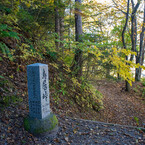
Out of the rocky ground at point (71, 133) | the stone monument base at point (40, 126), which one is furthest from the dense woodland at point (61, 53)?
the stone monument base at point (40, 126)

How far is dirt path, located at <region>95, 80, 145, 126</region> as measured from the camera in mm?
6618

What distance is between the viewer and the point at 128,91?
1050 centimetres

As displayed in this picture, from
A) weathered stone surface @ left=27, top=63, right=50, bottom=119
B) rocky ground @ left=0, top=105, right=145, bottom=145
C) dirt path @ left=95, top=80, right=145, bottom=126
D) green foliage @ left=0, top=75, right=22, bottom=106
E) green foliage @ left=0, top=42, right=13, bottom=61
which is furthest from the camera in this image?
dirt path @ left=95, top=80, right=145, bottom=126

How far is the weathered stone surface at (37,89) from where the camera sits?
290 cm

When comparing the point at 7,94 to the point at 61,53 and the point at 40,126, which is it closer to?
the point at 40,126

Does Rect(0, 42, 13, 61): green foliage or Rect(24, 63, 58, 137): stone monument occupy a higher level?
Rect(0, 42, 13, 61): green foliage

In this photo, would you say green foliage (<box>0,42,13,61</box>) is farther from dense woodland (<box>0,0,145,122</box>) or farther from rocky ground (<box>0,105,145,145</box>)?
rocky ground (<box>0,105,145,145</box>)

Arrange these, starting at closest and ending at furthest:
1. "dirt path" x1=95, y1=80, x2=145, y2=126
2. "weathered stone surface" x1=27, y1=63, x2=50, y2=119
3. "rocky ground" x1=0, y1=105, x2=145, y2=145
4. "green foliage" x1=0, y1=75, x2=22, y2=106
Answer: "rocky ground" x1=0, y1=105, x2=145, y2=145 → "weathered stone surface" x1=27, y1=63, x2=50, y2=119 → "green foliage" x1=0, y1=75, x2=22, y2=106 → "dirt path" x1=95, y1=80, x2=145, y2=126

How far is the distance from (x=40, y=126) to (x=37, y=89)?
0.88 meters

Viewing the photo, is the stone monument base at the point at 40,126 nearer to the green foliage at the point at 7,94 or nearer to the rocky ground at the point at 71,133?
the rocky ground at the point at 71,133

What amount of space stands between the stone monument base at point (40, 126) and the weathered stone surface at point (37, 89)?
11cm

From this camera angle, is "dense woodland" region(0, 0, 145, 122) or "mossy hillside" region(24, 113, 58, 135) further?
"dense woodland" region(0, 0, 145, 122)

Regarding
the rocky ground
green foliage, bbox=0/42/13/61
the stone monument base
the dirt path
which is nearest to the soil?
the rocky ground

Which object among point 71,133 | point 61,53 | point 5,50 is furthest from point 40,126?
point 61,53
